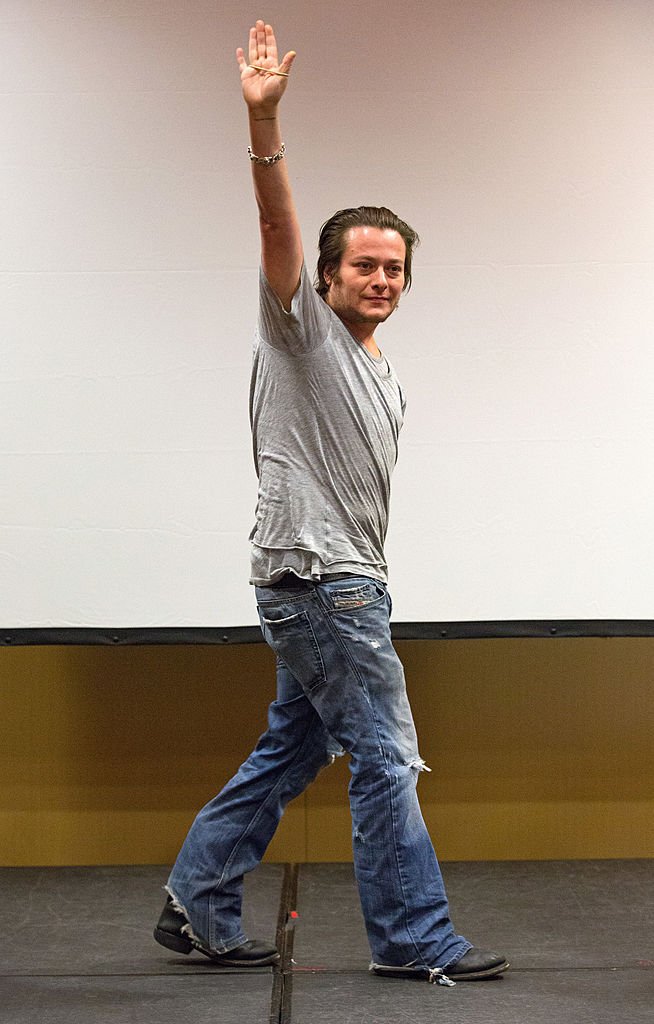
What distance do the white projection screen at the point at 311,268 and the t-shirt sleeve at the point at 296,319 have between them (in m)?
0.62

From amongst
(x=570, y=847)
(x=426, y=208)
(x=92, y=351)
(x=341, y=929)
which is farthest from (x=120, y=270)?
(x=570, y=847)

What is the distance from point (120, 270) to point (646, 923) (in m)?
1.85

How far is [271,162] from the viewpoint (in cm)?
183

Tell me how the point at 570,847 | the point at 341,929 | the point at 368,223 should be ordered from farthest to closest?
1. the point at 570,847
2. the point at 341,929
3. the point at 368,223

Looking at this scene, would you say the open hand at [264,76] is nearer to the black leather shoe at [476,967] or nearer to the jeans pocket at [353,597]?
the jeans pocket at [353,597]

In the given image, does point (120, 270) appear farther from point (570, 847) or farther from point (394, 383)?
point (570, 847)

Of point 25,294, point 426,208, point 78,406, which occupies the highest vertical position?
point 426,208

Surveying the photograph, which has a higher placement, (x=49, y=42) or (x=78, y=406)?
(x=49, y=42)

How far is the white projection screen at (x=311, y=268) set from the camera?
258 cm

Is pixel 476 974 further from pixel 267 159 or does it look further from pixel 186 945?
pixel 267 159

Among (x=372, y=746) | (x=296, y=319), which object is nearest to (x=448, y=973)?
(x=372, y=746)

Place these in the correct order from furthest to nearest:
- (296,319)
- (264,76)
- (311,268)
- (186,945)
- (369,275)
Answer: (311,268)
(186,945)
(369,275)
(296,319)
(264,76)

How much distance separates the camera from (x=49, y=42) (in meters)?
2.58

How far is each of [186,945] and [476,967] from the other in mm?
556
